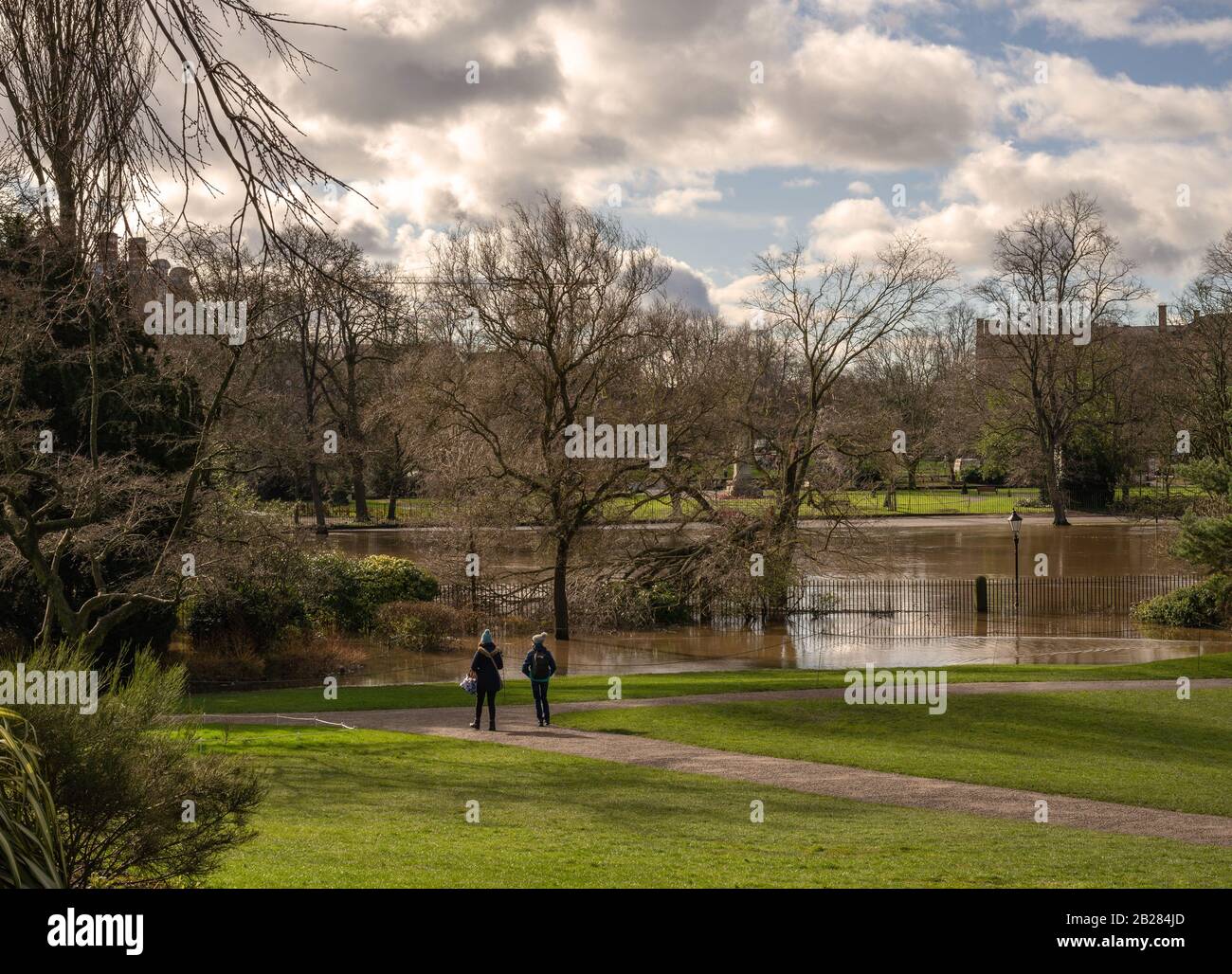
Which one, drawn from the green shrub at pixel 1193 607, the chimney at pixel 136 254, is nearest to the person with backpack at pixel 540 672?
the chimney at pixel 136 254

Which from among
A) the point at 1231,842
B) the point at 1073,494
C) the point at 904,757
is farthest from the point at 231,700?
the point at 1073,494

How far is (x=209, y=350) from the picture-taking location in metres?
26.7

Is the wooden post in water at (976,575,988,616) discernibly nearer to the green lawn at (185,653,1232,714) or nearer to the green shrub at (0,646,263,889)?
the green lawn at (185,653,1232,714)

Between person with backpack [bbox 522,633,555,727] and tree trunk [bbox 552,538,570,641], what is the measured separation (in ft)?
39.2

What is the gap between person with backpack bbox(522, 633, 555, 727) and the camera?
19.3 m

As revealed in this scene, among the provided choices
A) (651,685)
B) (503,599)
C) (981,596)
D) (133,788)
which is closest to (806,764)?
(651,685)

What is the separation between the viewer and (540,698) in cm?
1952

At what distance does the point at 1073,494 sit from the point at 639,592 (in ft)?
155

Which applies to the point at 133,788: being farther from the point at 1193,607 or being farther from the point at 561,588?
the point at 1193,607

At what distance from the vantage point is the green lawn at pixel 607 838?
9117 millimetres

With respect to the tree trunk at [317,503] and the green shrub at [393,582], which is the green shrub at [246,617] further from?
the tree trunk at [317,503]

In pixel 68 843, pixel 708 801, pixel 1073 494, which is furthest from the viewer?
pixel 1073 494

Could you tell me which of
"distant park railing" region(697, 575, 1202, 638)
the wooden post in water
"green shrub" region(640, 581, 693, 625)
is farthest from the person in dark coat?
the wooden post in water

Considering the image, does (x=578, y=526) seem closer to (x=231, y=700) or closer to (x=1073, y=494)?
(x=231, y=700)
